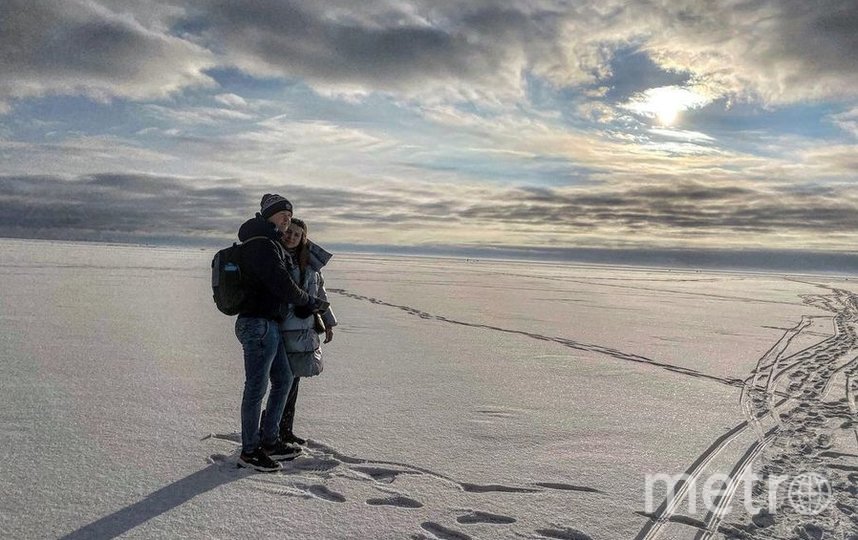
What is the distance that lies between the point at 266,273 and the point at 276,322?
0.48 meters

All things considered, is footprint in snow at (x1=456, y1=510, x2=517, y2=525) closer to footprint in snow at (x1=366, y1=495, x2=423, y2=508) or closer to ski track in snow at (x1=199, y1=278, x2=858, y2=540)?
ski track in snow at (x1=199, y1=278, x2=858, y2=540)

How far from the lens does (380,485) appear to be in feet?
12.5

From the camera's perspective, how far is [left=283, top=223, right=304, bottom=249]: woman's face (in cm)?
414

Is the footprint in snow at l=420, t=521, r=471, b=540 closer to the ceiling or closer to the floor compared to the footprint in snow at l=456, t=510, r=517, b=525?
closer to the floor

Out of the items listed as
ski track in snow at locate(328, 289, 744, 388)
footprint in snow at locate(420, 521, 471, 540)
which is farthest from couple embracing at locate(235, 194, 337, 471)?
ski track in snow at locate(328, 289, 744, 388)

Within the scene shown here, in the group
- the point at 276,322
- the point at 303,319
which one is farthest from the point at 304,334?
the point at 276,322

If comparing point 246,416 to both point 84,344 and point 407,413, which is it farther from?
point 84,344

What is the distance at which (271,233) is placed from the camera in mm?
3852

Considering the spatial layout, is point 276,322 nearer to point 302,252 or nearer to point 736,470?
point 302,252

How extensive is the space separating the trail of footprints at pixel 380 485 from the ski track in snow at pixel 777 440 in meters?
0.03

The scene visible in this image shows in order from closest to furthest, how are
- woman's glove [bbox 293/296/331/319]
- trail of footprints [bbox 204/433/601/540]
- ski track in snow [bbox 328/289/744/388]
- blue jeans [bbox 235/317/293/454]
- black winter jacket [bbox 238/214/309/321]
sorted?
trail of footprints [bbox 204/433/601/540] → black winter jacket [bbox 238/214/309/321] → blue jeans [bbox 235/317/293/454] → woman's glove [bbox 293/296/331/319] → ski track in snow [bbox 328/289/744/388]

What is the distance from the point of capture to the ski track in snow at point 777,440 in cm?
349

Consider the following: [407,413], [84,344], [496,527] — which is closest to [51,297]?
[84,344]

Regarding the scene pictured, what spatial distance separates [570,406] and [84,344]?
699cm
